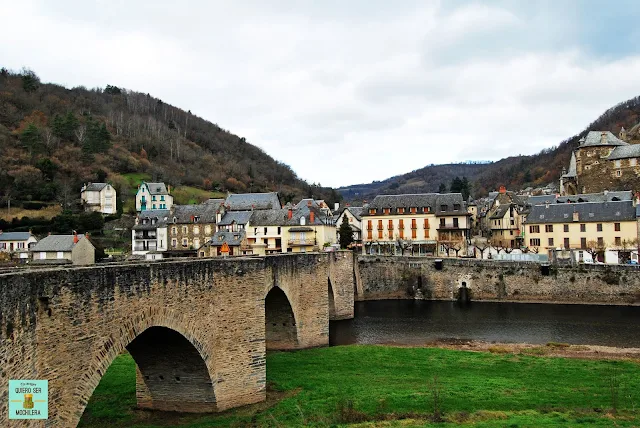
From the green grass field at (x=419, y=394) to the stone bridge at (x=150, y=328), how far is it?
137 cm

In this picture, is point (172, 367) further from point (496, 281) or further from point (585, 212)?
point (585, 212)

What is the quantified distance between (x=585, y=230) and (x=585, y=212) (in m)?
2.04

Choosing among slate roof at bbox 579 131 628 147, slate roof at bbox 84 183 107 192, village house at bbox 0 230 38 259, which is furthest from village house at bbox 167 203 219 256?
slate roof at bbox 579 131 628 147

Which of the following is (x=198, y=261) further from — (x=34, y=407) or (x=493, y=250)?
(x=493, y=250)

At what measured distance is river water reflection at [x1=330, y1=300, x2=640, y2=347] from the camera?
3709cm

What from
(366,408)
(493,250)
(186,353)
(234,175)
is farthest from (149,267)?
(234,175)

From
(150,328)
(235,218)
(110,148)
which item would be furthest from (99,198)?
(150,328)

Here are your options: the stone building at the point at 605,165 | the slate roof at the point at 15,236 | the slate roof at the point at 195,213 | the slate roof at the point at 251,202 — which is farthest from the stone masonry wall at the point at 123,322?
the stone building at the point at 605,165

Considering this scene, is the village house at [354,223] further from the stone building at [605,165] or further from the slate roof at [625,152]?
the slate roof at [625,152]

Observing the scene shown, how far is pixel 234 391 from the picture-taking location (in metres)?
21.5

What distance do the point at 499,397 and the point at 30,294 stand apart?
17650 millimetres

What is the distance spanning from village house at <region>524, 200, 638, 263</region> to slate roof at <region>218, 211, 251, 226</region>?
33.0 meters

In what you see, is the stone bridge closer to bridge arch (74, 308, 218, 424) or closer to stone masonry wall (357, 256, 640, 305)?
bridge arch (74, 308, 218, 424)

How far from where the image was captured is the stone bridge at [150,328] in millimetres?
12359
